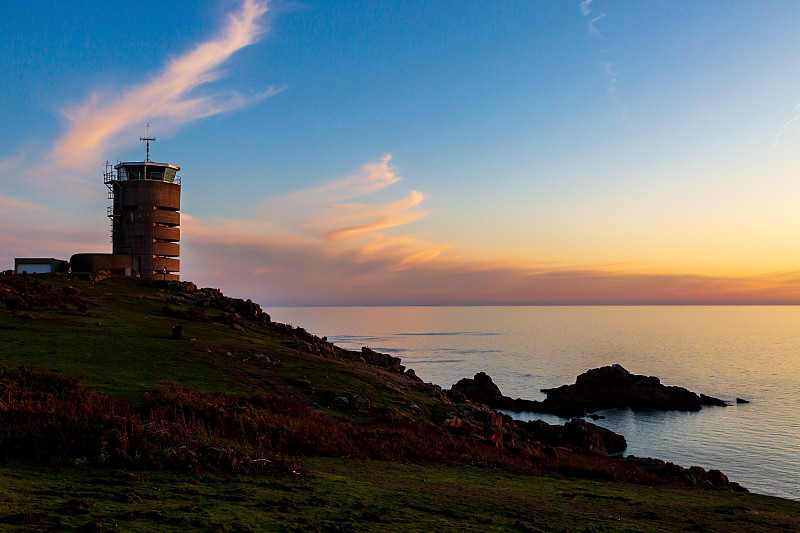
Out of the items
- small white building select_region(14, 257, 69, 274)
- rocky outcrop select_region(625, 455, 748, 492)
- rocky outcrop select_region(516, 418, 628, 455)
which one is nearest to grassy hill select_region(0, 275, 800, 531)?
rocky outcrop select_region(625, 455, 748, 492)

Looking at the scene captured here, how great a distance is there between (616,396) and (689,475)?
5119 centimetres

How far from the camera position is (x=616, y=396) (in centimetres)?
7994

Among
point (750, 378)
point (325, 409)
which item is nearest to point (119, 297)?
point (325, 409)

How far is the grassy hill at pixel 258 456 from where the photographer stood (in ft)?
34.9

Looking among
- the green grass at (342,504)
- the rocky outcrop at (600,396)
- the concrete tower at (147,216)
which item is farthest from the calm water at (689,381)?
the concrete tower at (147,216)

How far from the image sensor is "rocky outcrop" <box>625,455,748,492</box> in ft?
99.9

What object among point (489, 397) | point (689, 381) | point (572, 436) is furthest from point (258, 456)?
point (689, 381)

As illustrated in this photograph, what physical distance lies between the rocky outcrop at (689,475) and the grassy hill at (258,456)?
3.88 feet

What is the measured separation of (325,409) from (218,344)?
42.9ft

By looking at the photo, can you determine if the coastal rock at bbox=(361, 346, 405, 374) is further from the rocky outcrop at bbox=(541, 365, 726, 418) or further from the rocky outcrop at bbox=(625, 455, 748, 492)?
the rocky outcrop at bbox=(541, 365, 726, 418)

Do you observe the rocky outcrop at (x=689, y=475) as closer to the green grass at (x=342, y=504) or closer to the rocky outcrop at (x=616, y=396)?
the green grass at (x=342, y=504)

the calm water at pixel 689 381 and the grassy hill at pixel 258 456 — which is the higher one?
the grassy hill at pixel 258 456

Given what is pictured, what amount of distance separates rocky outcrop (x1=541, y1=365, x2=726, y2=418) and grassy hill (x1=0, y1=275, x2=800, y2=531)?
41757 millimetres

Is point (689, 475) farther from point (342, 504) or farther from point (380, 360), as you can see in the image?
point (380, 360)
